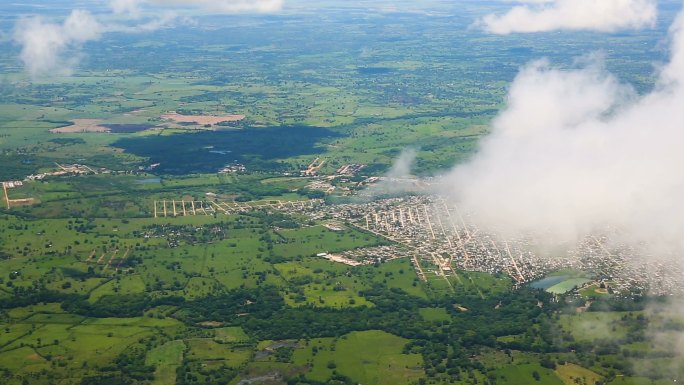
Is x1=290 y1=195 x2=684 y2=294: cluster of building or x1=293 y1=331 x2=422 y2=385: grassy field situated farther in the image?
x1=290 y1=195 x2=684 y2=294: cluster of building

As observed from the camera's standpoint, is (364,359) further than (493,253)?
No

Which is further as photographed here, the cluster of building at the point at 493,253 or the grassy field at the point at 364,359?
the cluster of building at the point at 493,253

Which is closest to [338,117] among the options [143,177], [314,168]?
[314,168]

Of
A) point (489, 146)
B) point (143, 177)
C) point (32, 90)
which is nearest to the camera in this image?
point (143, 177)

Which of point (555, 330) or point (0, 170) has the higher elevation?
point (0, 170)

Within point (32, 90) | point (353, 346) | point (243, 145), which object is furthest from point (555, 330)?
point (32, 90)

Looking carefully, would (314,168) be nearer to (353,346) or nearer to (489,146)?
(489,146)

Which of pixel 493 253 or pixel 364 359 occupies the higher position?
pixel 364 359

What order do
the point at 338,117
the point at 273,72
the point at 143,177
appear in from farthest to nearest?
the point at 273,72 < the point at 338,117 < the point at 143,177

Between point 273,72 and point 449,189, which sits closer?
point 449,189
